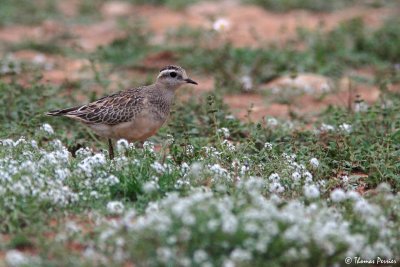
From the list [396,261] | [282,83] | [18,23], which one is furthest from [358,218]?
[18,23]

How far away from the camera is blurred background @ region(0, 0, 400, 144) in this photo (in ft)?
40.6

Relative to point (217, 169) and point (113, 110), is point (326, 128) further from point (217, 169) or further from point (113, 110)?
point (217, 169)

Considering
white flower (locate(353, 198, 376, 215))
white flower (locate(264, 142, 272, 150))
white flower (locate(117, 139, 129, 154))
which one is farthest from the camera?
white flower (locate(264, 142, 272, 150))

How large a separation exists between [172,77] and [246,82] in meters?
3.82

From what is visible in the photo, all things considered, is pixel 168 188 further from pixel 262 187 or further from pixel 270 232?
pixel 270 232

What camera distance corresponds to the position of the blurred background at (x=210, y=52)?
12367 millimetres

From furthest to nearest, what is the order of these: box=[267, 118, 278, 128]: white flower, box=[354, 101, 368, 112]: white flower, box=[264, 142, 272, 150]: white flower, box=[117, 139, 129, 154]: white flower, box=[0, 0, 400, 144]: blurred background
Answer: box=[0, 0, 400, 144]: blurred background
box=[354, 101, 368, 112]: white flower
box=[267, 118, 278, 128]: white flower
box=[264, 142, 272, 150]: white flower
box=[117, 139, 129, 154]: white flower

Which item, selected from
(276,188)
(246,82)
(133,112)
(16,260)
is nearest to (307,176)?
(276,188)

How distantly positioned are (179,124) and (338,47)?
513cm

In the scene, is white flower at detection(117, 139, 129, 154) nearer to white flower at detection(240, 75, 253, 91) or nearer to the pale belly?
the pale belly

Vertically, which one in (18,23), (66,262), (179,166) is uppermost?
(66,262)

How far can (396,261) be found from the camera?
677 centimetres

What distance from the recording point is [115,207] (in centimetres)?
712

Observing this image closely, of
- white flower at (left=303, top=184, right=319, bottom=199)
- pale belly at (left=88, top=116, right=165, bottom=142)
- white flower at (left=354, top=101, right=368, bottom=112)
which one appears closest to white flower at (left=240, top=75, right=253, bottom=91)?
white flower at (left=354, top=101, right=368, bottom=112)
